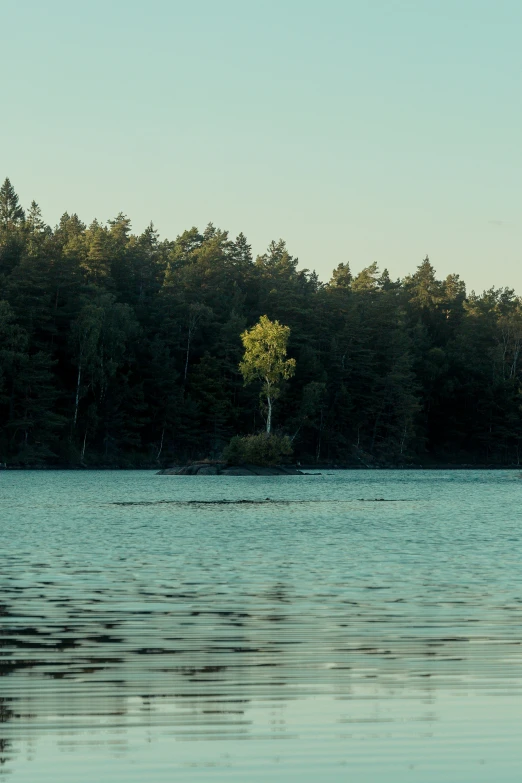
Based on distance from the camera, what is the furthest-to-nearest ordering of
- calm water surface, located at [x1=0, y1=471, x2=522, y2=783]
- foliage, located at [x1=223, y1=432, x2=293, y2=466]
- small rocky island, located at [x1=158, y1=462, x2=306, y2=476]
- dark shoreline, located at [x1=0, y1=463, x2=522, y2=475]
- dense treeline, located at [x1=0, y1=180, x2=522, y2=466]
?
1. dense treeline, located at [x1=0, y1=180, x2=522, y2=466]
2. dark shoreline, located at [x1=0, y1=463, x2=522, y2=475]
3. small rocky island, located at [x1=158, y1=462, x2=306, y2=476]
4. foliage, located at [x1=223, y1=432, x2=293, y2=466]
5. calm water surface, located at [x1=0, y1=471, x2=522, y2=783]

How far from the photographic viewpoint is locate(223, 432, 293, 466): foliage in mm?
114250

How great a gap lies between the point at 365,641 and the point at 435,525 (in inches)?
1221

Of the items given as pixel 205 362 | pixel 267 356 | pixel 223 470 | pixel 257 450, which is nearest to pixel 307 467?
pixel 205 362

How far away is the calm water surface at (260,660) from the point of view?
33.1 ft

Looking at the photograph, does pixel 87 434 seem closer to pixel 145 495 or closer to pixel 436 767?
pixel 145 495

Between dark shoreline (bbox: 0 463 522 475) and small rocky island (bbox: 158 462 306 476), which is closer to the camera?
small rocky island (bbox: 158 462 306 476)

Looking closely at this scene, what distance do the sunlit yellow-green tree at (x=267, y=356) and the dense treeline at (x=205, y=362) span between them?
39.9ft

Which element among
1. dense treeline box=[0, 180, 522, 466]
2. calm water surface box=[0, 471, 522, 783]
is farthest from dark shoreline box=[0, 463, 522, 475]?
calm water surface box=[0, 471, 522, 783]

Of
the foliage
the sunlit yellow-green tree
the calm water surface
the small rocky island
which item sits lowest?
the calm water surface

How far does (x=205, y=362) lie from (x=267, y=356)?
17330mm

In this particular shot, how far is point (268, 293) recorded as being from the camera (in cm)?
16625

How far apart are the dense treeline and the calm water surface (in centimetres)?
9119

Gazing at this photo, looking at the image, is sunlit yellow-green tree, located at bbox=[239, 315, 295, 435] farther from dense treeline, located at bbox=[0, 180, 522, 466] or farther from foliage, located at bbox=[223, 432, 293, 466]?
foliage, located at bbox=[223, 432, 293, 466]

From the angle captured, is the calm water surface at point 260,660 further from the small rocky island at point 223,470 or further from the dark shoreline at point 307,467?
the dark shoreline at point 307,467
